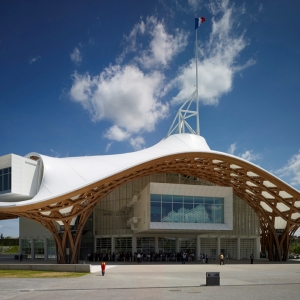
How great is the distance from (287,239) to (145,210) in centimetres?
1778

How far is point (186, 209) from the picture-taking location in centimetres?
4600

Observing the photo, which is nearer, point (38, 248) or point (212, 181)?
point (212, 181)

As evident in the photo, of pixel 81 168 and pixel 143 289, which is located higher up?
pixel 81 168

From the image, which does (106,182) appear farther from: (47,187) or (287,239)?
(287,239)

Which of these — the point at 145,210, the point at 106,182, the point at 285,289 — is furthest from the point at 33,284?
the point at 145,210

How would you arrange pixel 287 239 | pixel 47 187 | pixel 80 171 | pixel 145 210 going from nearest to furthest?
pixel 47 187
pixel 80 171
pixel 145 210
pixel 287 239

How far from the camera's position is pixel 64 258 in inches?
1602

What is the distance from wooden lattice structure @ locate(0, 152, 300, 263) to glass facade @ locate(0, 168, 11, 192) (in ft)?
11.1

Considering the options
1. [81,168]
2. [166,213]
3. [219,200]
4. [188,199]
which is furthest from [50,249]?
[219,200]

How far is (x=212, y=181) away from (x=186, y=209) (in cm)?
1006

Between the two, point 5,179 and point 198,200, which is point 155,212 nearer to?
point 198,200

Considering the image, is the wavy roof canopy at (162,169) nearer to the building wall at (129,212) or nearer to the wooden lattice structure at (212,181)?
the wooden lattice structure at (212,181)

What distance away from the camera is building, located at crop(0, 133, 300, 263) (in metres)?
39.4

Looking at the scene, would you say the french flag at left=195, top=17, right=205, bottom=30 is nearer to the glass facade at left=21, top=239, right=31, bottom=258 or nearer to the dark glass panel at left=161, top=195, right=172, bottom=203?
→ the dark glass panel at left=161, top=195, right=172, bottom=203
